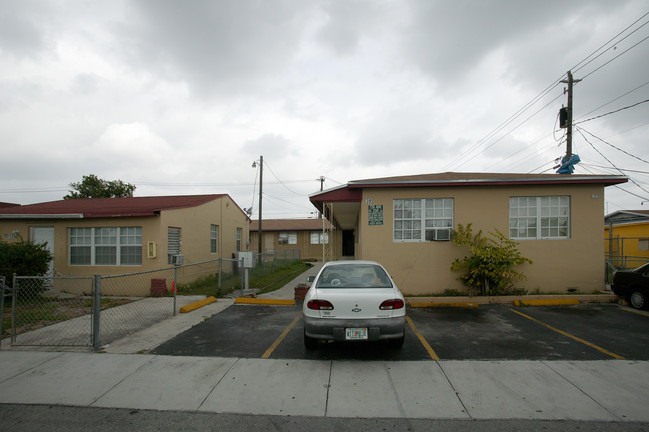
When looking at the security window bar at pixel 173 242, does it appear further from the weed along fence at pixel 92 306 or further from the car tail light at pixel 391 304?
the car tail light at pixel 391 304

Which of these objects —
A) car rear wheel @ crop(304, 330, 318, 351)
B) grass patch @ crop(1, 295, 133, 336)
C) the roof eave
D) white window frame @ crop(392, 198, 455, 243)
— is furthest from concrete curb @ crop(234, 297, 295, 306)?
the roof eave

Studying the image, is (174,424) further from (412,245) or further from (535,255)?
(535,255)

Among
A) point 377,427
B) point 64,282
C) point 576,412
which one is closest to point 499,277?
point 576,412

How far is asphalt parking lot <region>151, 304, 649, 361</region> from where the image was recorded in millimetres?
5645

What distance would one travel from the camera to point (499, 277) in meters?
9.82

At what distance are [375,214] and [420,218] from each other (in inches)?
52.5

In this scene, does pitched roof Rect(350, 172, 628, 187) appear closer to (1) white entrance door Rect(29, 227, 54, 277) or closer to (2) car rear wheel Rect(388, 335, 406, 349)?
(2) car rear wheel Rect(388, 335, 406, 349)

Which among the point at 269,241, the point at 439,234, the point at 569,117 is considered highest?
the point at 569,117

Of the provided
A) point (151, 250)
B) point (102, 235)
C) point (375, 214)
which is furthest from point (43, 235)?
point (375, 214)

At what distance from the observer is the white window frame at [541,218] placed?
10531 millimetres

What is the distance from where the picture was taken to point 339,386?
4.52 metres

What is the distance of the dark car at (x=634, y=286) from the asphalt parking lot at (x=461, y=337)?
278mm

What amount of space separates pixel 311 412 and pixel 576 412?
2.84 metres

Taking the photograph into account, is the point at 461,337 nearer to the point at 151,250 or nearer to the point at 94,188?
the point at 151,250
